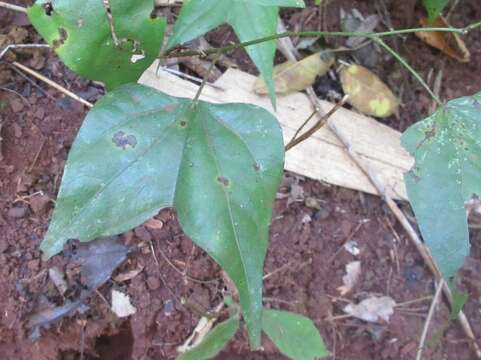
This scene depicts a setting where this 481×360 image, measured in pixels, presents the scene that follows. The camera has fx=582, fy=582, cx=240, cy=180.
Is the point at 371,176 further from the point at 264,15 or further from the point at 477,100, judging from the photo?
the point at 264,15

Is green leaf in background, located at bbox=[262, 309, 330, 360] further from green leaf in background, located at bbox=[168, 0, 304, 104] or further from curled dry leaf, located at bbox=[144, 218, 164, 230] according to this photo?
green leaf in background, located at bbox=[168, 0, 304, 104]

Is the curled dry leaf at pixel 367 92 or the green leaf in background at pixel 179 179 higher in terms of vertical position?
the green leaf in background at pixel 179 179

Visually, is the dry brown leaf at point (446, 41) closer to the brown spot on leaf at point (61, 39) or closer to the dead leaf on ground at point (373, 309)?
the dead leaf on ground at point (373, 309)

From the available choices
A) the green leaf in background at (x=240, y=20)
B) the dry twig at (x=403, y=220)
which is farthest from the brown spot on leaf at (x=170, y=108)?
the dry twig at (x=403, y=220)

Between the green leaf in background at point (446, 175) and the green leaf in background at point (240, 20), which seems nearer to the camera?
the green leaf in background at point (446, 175)

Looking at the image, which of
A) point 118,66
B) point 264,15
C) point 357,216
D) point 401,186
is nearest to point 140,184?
Answer: point 118,66
